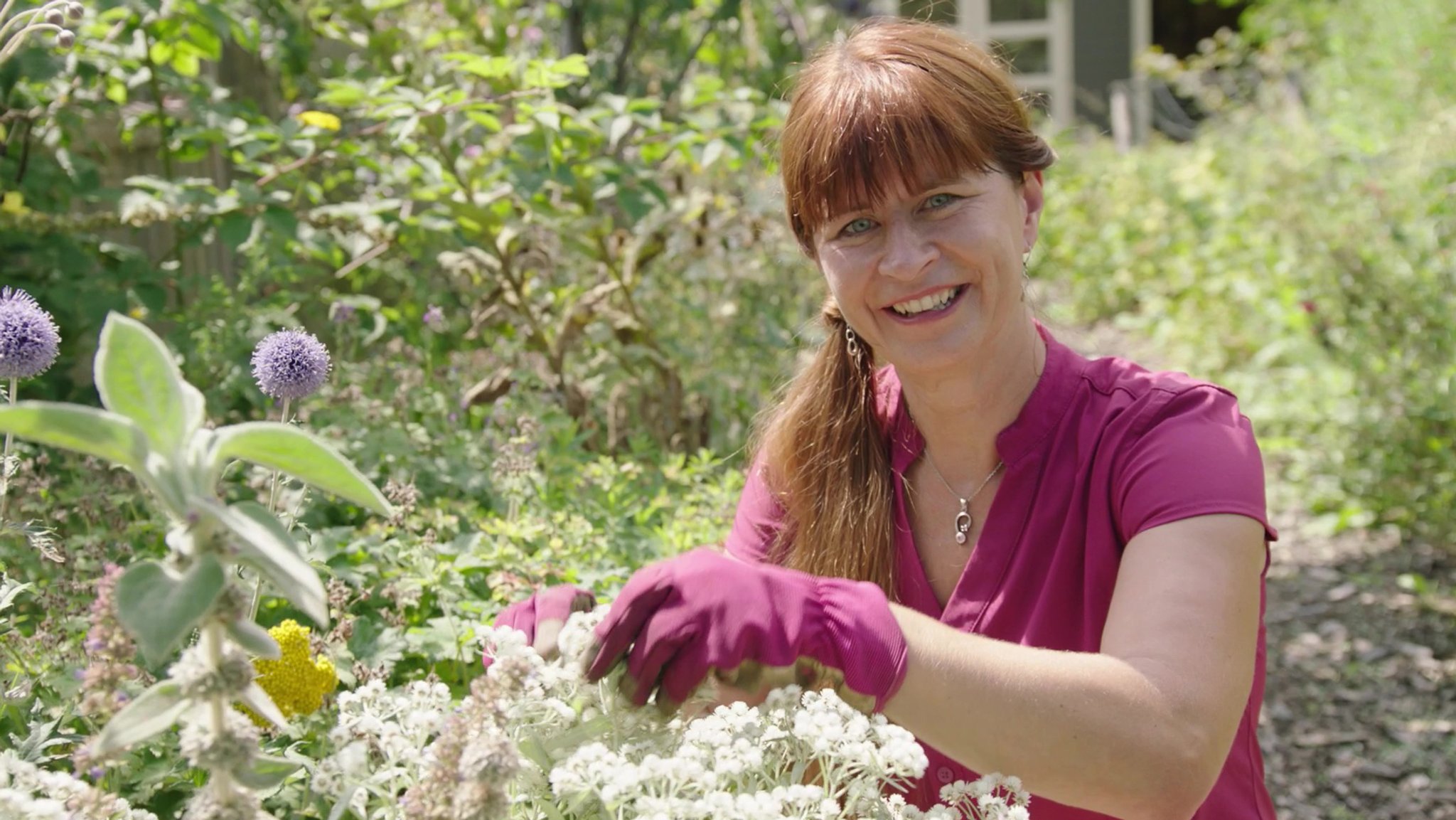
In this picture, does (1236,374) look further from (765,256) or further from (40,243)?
(40,243)

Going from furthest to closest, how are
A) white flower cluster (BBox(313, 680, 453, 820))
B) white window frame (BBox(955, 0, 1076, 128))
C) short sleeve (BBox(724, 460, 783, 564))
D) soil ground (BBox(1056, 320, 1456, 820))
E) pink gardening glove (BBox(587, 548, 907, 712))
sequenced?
white window frame (BBox(955, 0, 1076, 128)) < soil ground (BBox(1056, 320, 1456, 820)) < short sleeve (BBox(724, 460, 783, 564)) < pink gardening glove (BBox(587, 548, 907, 712)) < white flower cluster (BBox(313, 680, 453, 820))

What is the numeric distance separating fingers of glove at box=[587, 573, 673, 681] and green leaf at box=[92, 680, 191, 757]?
0.34 m

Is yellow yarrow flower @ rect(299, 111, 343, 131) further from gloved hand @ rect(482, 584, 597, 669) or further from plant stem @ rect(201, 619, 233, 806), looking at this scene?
plant stem @ rect(201, 619, 233, 806)

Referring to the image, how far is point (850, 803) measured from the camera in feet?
3.18

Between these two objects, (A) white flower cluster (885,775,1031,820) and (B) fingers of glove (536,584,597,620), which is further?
(B) fingers of glove (536,584,597,620)

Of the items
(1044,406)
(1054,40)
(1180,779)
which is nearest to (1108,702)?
(1180,779)

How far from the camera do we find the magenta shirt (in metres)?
1.46

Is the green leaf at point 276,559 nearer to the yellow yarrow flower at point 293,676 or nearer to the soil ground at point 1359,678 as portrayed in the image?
the yellow yarrow flower at point 293,676

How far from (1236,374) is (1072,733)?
15.5 feet

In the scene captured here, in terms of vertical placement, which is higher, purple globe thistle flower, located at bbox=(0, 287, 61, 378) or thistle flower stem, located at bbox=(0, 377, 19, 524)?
purple globe thistle flower, located at bbox=(0, 287, 61, 378)

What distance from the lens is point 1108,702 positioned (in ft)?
3.75

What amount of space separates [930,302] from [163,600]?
1.11m

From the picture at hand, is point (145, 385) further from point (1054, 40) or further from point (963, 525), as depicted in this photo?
point (1054, 40)

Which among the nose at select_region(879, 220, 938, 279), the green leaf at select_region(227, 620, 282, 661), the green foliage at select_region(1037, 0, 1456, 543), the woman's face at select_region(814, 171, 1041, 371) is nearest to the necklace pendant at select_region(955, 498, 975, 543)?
the woman's face at select_region(814, 171, 1041, 371)
